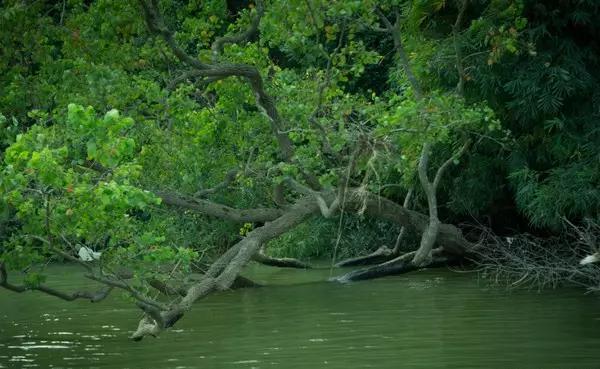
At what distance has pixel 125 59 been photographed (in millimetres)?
14422

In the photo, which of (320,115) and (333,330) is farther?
(320,115)

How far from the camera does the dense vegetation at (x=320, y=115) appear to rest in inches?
531

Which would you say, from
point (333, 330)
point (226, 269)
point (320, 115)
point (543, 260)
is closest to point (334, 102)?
point (320, 115)

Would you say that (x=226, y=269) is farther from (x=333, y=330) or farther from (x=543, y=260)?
(x=543, y=260)

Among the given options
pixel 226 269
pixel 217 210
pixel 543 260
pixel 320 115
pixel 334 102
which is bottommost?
pixel 543 260

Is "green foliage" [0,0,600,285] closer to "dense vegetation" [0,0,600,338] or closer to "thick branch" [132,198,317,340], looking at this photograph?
"dense vegetation" [0,0,600,338]

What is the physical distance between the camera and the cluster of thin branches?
50.5 feet

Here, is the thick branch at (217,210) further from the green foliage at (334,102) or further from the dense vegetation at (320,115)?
the green foliage at (334,102)

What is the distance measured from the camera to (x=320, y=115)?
16.7 metres

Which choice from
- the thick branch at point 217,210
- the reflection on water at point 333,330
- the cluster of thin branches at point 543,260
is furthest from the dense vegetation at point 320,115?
the reflection on water at point 333,330

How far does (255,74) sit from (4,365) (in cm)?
549

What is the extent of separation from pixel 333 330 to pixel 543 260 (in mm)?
4282

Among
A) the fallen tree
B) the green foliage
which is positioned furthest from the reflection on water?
the green foliage

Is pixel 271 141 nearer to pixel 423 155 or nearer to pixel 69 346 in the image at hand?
pixel 423 155
